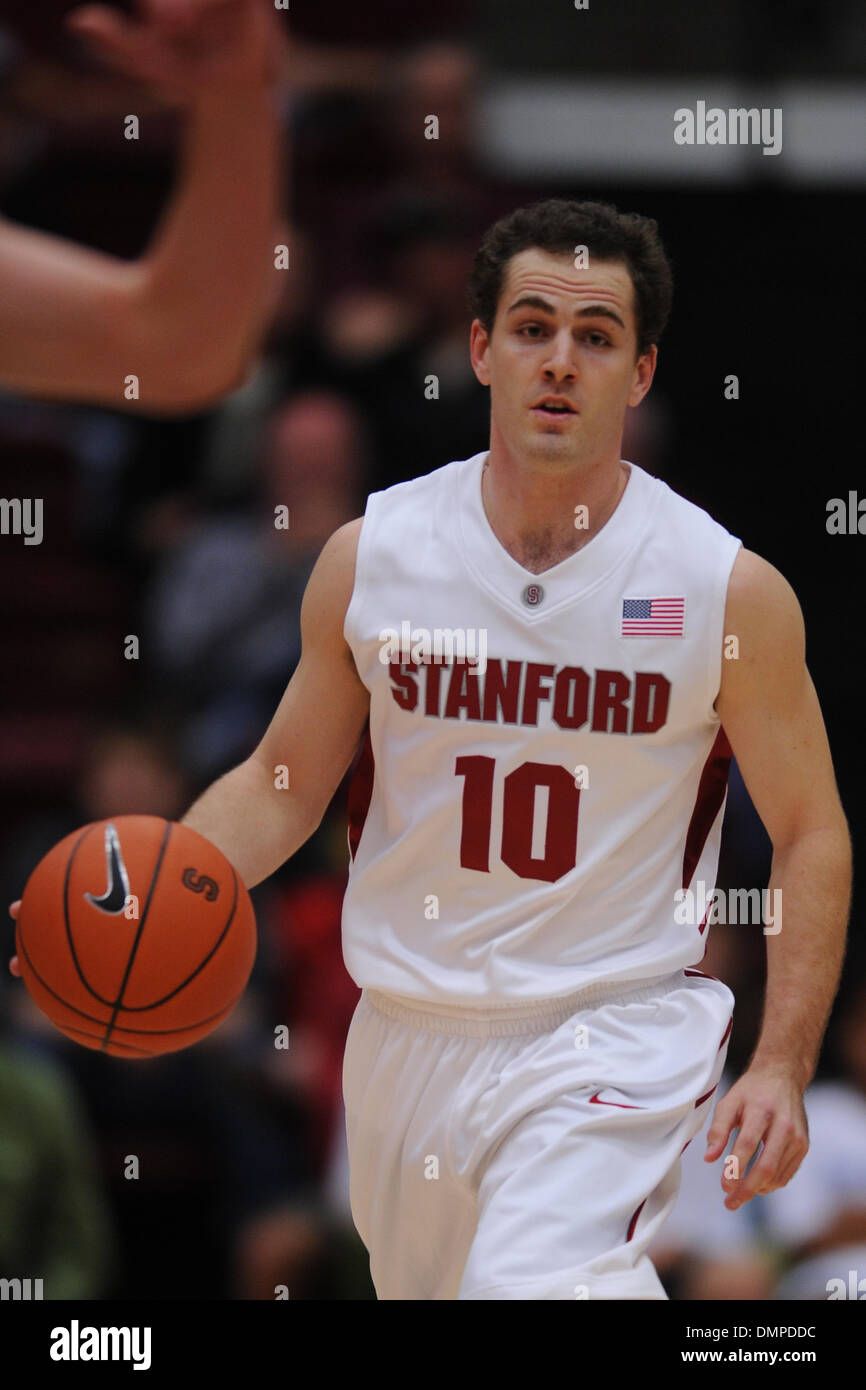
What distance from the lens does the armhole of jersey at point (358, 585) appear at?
457 centimetres

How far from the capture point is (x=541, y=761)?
4461 millimetres

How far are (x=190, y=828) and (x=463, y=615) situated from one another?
0.70 m

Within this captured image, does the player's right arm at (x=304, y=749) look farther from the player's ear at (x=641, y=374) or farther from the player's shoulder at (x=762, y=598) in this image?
the player's shoulder at (x=762, y=598)

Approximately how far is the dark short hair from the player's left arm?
588mm

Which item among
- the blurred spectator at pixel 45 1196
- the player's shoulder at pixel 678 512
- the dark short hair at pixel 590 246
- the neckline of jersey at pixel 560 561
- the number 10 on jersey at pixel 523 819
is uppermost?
the dark short hair at pixel 590 246

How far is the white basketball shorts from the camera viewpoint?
13.2 feet

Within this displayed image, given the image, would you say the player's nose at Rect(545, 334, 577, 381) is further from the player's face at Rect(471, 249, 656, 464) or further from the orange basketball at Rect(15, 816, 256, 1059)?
the orange basketball at Rect(15, 816, 256, 1059)

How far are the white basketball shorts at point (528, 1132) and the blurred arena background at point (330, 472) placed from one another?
1.43 m

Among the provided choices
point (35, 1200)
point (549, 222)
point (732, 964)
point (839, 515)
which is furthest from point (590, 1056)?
point (839, 515)

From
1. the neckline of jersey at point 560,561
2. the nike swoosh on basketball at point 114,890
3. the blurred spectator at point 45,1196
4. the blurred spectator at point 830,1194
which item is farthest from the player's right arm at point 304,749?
the blurred spectator at point 45,1196

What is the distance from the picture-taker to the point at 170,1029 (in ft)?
14.4

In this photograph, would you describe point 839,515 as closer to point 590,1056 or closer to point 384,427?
point 384,427

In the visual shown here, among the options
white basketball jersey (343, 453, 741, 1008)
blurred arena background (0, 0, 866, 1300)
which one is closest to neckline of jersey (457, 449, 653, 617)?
white basketball jersey (343, 453, 741, 1008)

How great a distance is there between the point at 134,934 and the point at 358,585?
86cm
